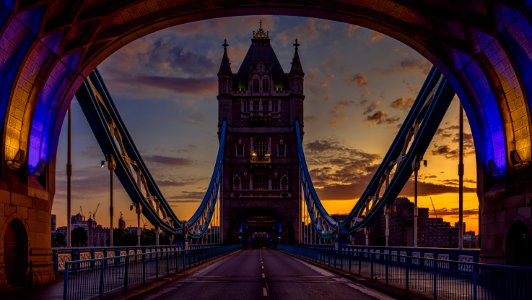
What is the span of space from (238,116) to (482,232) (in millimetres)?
86402

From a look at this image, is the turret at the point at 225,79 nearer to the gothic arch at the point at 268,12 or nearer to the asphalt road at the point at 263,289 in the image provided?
the gothic arch at the point at 268,12

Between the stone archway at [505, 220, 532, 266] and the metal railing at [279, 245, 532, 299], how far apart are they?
7.78 feet

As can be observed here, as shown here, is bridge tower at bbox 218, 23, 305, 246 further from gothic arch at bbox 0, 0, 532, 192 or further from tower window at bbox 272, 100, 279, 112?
gothic arch at bbox 0, 0, 532, 192

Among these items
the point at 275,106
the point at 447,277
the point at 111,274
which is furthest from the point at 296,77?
the point at 447,277

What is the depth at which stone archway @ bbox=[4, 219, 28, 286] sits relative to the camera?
17922mm

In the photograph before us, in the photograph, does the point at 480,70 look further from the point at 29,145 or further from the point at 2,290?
the point at 2,290

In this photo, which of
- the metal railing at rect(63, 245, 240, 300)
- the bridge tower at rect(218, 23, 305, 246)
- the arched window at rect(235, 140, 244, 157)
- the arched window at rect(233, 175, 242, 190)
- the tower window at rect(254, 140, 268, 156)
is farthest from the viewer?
the tower window at rect(254, 140, 268, 156)

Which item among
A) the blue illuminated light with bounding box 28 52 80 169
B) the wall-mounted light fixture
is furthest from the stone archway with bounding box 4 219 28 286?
the blue illuminated light with bounding box 28 52 80 169

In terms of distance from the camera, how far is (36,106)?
63.8 feet

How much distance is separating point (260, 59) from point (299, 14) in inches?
3475

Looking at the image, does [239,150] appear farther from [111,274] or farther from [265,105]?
[111,274]

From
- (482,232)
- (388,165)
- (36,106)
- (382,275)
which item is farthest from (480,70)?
(388,165)

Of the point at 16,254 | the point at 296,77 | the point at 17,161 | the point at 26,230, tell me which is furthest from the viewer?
the point at 296,77

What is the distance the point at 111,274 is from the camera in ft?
51.9
